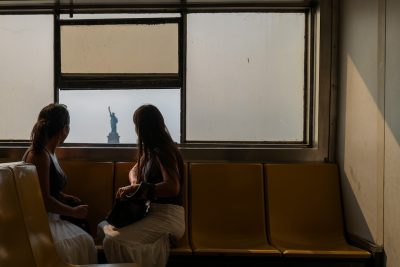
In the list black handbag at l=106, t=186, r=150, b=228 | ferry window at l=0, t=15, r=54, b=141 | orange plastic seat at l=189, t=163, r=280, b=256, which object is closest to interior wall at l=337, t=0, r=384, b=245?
orange plastic seat at l=189, t=163, r=280, b=256

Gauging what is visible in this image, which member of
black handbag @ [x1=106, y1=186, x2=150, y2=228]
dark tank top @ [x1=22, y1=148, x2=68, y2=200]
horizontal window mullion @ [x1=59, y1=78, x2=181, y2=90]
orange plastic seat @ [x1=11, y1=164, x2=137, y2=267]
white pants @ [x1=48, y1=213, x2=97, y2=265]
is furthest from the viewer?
horizontal window mullion @ [x1=59, y1=78, x2=181, y2=90]

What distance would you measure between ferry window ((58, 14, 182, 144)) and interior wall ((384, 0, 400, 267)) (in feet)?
5.57

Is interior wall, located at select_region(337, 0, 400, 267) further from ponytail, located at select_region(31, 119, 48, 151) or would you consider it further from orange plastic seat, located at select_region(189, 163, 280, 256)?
ponytail, located at select_region(31, 119, 48, 151)

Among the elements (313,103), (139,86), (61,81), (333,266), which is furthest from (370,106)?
(61,81)

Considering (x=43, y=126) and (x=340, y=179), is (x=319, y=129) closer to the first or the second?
(x=340, y=179)

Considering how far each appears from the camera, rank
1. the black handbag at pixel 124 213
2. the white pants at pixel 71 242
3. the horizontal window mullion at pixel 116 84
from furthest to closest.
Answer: the horizontal window mullion at pixel 116 84 < the black handbag at pixel 124 213 < the white pants at pixel 71 242

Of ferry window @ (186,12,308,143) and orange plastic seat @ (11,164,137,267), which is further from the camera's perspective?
ferry window @ (186,12,308,143)

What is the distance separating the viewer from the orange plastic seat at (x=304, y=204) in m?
3.60

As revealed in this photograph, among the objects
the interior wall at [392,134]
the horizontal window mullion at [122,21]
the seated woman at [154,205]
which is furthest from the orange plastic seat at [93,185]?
the interior wall at [392,134]

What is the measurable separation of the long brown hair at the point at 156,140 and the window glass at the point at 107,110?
0.89 metres

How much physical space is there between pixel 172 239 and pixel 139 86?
1465 millimetres

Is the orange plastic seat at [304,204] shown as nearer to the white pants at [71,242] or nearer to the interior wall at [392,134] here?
the interior wall at [392,134]

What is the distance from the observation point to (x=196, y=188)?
3680mm

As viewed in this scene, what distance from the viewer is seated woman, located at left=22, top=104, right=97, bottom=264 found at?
2732 millimetres
